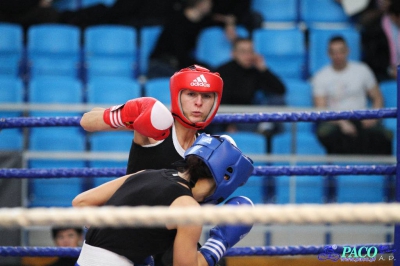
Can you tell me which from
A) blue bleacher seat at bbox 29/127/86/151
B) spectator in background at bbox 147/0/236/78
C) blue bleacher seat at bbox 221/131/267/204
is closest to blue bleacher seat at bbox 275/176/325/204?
blue bleacher seat at bbox 221/131/267/204

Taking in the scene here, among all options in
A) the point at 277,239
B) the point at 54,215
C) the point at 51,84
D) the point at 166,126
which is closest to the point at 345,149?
the point at 277,239

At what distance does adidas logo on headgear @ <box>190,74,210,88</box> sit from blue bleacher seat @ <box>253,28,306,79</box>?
123 inches

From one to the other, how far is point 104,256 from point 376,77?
4129 mm

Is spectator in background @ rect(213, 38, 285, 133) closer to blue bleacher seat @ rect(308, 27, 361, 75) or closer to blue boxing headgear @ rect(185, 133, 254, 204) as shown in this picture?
blue bleacher seat @ rect(308, 27, 361, 75)

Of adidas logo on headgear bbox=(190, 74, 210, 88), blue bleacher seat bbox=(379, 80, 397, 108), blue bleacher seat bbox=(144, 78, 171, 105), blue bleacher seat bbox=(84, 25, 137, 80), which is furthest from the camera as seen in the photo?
blue bleacher seat bbox=(84, 25, 137, 80)

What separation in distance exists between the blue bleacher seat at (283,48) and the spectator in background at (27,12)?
1840mm

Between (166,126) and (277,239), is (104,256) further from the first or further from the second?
(277,239)

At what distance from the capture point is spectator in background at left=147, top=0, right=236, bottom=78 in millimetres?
5504

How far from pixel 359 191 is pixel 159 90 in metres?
1.69

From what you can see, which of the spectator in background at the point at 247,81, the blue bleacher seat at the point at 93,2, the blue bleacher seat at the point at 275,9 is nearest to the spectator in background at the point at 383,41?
the blue bleacher seat at the point at 275,9

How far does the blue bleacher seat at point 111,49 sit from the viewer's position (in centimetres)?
566

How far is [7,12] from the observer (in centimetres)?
579

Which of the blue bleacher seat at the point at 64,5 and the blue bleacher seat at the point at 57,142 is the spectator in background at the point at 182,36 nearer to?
the blue bleacher seat at the point at 57,142

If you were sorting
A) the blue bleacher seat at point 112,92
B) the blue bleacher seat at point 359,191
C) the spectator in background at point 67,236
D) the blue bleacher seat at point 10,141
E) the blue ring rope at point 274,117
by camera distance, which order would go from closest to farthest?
the blue ring rope at point 274,117 → the spectator in background at point 67,236 → the blue bleacher seat at point 359,191 → the blue bleacher seat at point 10,141 → the blue bleacher seat at point 112,92
